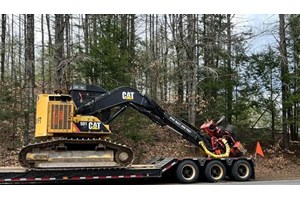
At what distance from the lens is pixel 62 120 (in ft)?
40.4

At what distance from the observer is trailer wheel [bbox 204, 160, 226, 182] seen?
1343cm

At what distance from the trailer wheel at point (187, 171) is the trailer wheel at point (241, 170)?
1.38m

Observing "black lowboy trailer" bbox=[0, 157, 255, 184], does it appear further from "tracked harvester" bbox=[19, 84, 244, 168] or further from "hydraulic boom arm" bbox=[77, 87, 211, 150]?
"hydraulic boom arm" bbox=[77, 87, 211, 150]

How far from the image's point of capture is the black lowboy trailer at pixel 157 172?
11305mm

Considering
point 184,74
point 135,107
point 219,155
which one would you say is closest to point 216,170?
point 219,155

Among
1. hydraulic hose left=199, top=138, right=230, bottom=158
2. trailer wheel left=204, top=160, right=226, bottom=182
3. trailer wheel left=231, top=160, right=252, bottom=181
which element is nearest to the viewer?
trailer wheel left=204, top=160, right=226, bottom=182

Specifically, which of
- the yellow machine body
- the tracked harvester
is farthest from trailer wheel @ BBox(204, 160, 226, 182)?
the yellow machine body

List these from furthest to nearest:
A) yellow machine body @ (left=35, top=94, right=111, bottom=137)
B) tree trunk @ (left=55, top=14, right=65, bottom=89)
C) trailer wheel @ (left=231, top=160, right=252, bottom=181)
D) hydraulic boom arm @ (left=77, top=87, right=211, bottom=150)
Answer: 1. tree trunk @ (left=55, top=14, right=65, bottom=89)
2. trailer wheel @ (left=231, top=160, right=252, bottom=181)
3. hydraulic boom arm @ (left=77, top=87, right=211, bottom=150)
4. yellow machine body @ (left=35, top=94, right=111, bottom=137)

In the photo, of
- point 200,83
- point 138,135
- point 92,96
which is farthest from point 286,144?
point 92,96

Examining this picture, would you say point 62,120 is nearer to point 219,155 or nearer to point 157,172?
point 157,172

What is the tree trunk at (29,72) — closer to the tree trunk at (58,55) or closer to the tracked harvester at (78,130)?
the tree trunk at (58,55)

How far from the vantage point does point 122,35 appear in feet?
72.5

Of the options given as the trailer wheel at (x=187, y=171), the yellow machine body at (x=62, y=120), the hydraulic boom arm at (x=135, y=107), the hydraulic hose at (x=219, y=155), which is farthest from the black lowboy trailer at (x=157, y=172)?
the yellow machine body at (x=62, y=120)

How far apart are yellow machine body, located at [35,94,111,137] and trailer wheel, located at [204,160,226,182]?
139 inches
